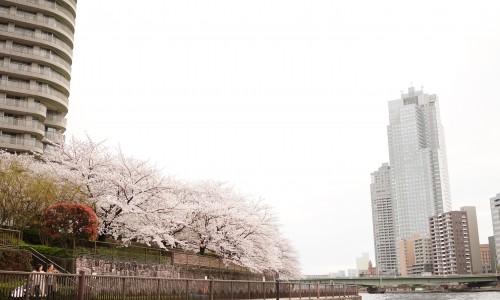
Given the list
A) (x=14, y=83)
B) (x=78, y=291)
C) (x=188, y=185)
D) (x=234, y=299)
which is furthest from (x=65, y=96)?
(x=78, y=291)

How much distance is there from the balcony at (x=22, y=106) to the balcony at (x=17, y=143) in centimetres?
380

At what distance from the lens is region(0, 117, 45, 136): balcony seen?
6512 centimetres

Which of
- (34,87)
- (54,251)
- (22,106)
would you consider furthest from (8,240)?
(34,87)

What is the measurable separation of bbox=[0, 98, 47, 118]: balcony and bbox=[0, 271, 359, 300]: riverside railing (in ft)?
160

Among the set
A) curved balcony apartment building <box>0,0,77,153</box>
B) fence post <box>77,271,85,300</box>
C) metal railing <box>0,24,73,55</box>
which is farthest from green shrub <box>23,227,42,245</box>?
metal railing <box>0,24,73,55</box>

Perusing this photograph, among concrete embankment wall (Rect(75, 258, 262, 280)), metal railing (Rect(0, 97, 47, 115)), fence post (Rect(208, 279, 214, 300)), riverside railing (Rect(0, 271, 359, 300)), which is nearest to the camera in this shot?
riverside railing (Rect(0, 271, 359, 300))

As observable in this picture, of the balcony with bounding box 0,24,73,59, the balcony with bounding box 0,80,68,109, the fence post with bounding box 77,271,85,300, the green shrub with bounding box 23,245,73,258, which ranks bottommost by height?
the fence post with bounding box 77,271,85,300

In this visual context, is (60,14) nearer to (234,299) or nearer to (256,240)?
(256,240)

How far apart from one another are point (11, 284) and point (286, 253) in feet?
200

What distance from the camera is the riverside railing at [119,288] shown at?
1507cm

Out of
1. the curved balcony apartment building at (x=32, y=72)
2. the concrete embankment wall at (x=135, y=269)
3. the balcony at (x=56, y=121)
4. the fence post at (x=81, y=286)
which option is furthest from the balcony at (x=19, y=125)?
the fence post at (x=81, y=286)

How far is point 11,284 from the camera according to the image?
1481 centimetres

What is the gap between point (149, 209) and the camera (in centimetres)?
3512

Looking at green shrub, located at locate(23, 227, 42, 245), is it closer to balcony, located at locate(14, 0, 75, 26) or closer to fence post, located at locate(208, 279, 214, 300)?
fence post, located at locate(208, 279, 214, 300)
